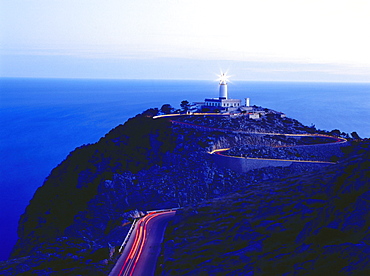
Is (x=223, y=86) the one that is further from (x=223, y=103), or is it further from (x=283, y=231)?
(x=283, y=231)

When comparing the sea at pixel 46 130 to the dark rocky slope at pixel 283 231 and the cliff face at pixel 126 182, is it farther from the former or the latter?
the dark rocky slope at pixel 283 231

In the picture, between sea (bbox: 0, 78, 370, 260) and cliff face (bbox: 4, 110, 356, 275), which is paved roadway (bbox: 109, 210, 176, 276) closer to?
cliff face (bbox: 4, 110, 356, 275)

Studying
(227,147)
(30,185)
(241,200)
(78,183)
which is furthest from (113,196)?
(30,185)

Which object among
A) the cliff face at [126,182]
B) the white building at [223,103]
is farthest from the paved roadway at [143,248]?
the white building at [223,103]

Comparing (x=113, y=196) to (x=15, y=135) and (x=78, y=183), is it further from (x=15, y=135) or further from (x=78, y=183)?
(x=15, y=135)

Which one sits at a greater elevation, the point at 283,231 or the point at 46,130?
the point at 283,231

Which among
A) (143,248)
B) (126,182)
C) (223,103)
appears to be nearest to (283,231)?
(143,248)
